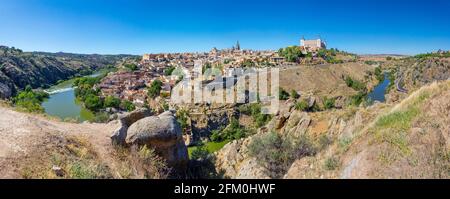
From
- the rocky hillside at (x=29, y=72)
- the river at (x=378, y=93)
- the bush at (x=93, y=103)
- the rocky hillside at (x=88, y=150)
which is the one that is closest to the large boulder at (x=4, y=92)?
the rocky hillside at (x=29, y=72)

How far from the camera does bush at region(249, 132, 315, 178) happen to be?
9.13 meters

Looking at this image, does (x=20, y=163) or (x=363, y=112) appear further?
(x=363, y=112)

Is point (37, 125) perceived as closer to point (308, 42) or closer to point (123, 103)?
point (123, 103)

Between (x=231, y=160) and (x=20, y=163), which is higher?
(x=20, y=163)

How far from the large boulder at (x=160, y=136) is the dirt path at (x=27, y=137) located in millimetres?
785

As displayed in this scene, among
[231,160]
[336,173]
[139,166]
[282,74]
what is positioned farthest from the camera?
[282,74]

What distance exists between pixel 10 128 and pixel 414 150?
9325mm

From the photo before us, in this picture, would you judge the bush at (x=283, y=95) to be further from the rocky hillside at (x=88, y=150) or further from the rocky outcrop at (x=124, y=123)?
the rocky hillside at (x=88, y=150)

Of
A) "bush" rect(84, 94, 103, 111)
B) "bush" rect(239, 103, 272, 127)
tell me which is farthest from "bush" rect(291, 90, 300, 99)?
"bush" rect(84, 94, 103, 111)

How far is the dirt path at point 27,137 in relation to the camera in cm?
661

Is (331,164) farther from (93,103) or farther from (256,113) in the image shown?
(93,103)

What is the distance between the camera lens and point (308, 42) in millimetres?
124500
